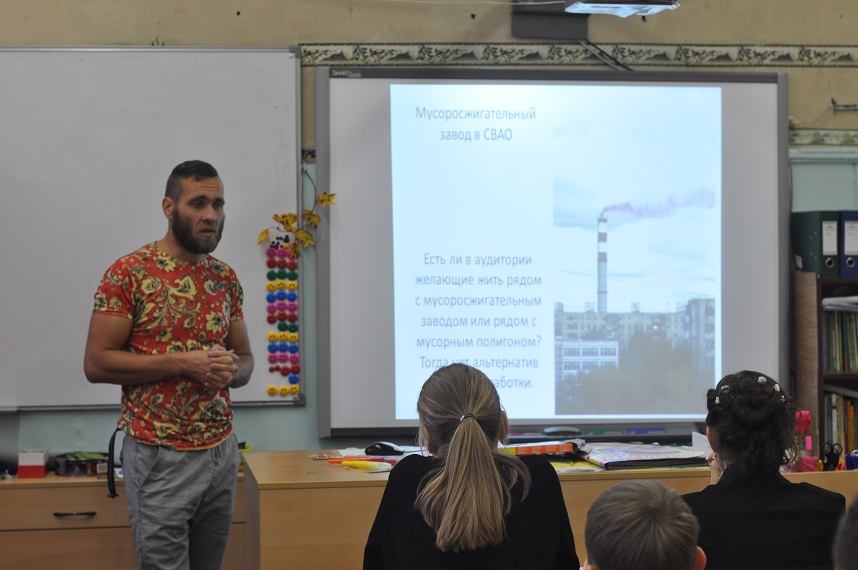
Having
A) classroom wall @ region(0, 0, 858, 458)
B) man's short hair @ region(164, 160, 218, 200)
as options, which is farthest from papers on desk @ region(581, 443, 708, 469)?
man's short hair @ region(164, 160, 218, 200)

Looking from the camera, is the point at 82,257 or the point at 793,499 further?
the point at 82,257

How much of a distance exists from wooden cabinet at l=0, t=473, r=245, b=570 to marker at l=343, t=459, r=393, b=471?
1.28 metres

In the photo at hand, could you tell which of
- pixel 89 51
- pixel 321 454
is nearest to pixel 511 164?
pixel 321 454

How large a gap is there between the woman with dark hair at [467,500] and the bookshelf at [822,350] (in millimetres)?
2496

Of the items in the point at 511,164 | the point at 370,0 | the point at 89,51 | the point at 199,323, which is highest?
the point at 370,0

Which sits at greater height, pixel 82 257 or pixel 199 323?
pixel 82 257

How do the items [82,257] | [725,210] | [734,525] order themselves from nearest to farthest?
[734,525] → [82,257] → [725,210]

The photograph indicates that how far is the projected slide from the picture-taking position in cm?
393

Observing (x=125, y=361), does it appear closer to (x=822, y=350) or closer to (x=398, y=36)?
(x=398, y=36)

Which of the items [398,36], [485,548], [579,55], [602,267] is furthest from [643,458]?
[398,36]

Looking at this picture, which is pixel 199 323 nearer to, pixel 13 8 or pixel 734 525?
pixel 734 525

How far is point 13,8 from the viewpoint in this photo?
3.80 m

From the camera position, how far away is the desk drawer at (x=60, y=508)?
352 cm

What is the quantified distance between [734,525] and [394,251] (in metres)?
2.38
